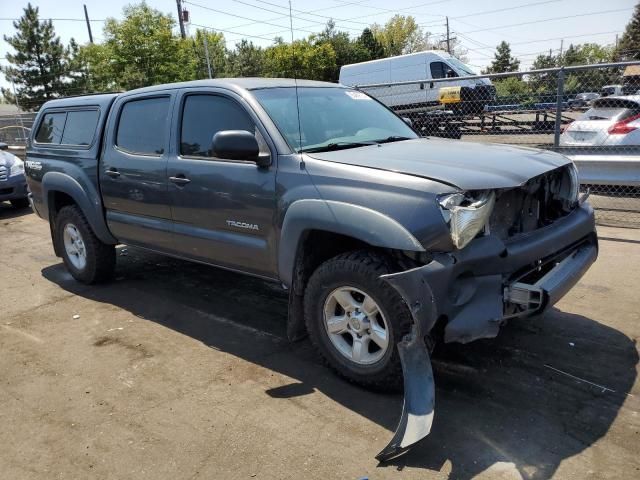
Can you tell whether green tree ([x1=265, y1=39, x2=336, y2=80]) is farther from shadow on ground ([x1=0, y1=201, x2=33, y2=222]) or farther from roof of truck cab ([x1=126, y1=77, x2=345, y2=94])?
roof of truck cab ([x1=126, y1=77, x2=345, y2=94])

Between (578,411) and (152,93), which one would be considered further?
(152,93)

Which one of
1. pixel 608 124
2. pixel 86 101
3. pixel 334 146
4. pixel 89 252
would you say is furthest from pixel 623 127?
pixel 89 252

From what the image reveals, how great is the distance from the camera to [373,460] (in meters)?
2.69

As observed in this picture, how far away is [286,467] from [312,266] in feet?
4.37

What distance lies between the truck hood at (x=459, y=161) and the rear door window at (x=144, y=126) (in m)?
1.66

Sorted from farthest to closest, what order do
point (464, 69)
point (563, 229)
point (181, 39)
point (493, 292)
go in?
point (181, 39)
point (464, 69)
point (563, 229)
point (493, 292)

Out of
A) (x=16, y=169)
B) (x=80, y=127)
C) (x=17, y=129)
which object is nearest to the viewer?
(x=80, y=127)

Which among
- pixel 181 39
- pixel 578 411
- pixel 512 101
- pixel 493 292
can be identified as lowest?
pixel 578 411

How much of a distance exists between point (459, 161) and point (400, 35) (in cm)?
6861

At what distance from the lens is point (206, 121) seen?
417 cm

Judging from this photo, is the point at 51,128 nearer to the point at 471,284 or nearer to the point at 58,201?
the point at 58,201

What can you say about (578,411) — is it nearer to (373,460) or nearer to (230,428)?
(373,460)

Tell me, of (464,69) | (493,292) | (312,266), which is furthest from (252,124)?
(464,69)

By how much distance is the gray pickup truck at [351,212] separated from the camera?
289 cm
